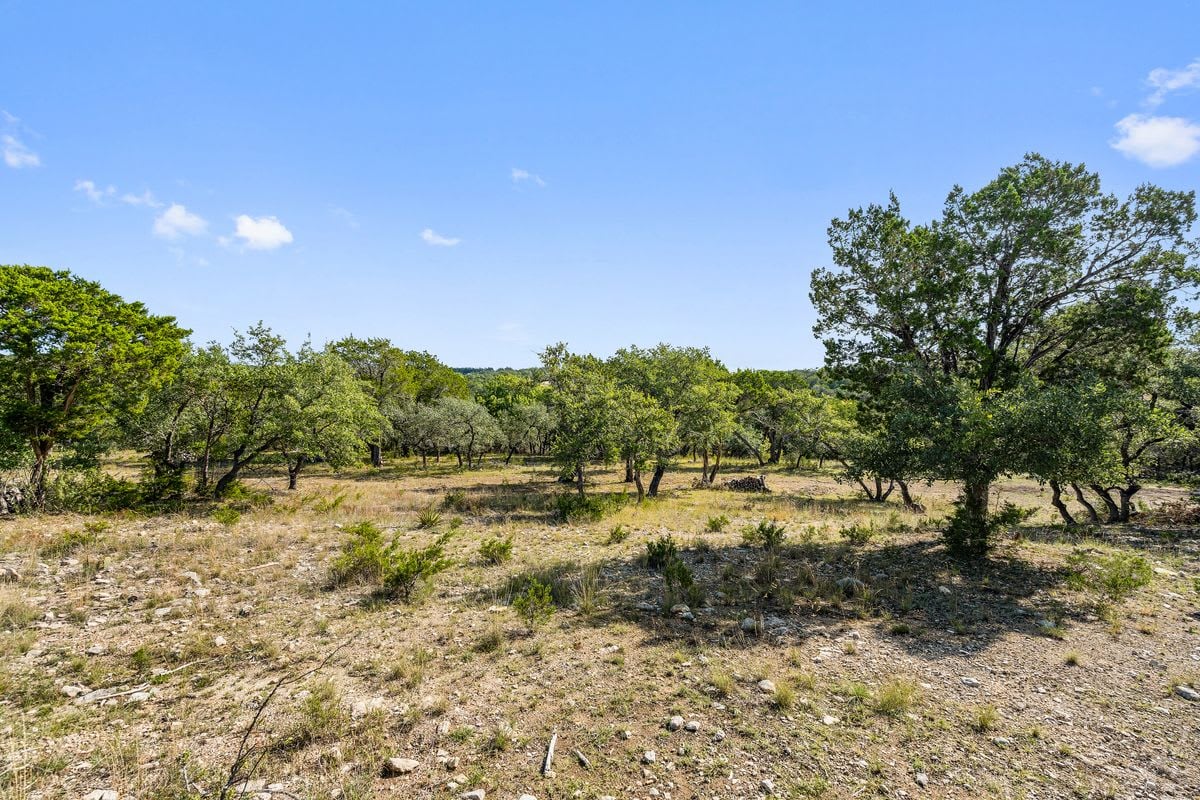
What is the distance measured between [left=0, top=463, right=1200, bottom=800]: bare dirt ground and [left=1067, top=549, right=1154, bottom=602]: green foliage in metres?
0.32

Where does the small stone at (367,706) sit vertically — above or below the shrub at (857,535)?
below

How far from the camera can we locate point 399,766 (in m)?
5.27

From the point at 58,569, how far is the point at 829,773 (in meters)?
16.8

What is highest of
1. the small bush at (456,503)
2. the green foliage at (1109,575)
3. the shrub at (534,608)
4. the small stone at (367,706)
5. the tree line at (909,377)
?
the tree line at (909,377)

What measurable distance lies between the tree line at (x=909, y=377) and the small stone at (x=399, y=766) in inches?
467

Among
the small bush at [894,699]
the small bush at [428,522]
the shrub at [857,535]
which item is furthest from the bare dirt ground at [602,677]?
the small bush at [428,522]

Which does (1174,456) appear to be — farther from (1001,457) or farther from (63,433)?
(63,433)

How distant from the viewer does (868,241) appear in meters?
14.9

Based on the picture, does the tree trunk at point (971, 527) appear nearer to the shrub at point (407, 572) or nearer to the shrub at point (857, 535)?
the shrub at point (857, 535)

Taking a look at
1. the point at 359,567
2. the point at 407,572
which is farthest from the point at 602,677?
the point at 359,567

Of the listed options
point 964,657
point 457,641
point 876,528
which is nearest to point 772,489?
point 876,528

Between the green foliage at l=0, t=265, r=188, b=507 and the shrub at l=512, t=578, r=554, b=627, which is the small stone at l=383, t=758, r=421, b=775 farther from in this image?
the green foliage at l=0, t=265, r=188, b=507

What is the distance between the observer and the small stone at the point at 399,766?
526cm

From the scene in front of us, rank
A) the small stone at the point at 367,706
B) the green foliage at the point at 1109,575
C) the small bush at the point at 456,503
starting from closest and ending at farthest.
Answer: the small stone at the point at 367,706, the green foliage at the point at 1109,575, the small bush at the point at 456,503
